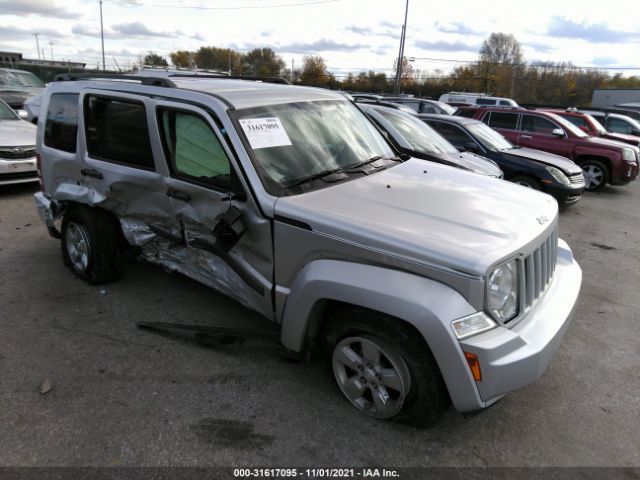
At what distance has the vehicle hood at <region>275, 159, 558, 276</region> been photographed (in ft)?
8.07

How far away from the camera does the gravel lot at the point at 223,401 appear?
261 centimetres

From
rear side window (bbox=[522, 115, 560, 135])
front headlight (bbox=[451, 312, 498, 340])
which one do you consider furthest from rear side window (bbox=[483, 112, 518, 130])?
front headlight (bbox=[451, 312, 498, 340])

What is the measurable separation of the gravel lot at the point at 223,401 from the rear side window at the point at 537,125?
7.73 meters

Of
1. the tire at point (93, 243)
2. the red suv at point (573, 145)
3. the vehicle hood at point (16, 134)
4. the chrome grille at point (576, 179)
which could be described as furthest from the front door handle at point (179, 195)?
the red suv at point (573, 145)

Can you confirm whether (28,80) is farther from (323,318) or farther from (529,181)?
(323,318)

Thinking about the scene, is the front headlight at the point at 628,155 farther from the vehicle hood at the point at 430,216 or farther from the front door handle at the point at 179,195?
the front door handle at the point at 179,195

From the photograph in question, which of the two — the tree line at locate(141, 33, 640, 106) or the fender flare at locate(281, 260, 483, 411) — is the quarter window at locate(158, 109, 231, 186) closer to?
the fender flare at locate(281, 260, 483, 411)

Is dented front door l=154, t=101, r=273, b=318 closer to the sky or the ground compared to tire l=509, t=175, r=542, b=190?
closer to the sky

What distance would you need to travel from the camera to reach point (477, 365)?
231 centimetres

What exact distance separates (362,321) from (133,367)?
174 centimetres

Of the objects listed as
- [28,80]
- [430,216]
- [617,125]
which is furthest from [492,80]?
[430,216]

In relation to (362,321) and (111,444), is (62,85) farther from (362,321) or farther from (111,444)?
(362,321)

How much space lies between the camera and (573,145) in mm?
10812

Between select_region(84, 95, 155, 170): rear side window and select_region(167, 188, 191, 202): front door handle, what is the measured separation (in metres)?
0.28
